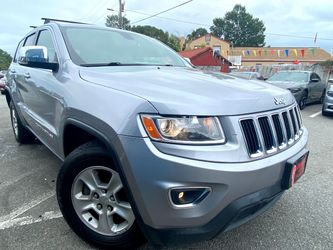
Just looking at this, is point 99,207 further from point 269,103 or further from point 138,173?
point 269,103

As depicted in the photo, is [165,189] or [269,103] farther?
[269,103]

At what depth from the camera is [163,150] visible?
1787 mm

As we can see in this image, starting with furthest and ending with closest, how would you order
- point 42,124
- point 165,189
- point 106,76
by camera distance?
point 42,124
point 106,76
point 165,189

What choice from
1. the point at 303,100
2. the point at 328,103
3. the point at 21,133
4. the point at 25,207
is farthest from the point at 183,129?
the point at 303,100

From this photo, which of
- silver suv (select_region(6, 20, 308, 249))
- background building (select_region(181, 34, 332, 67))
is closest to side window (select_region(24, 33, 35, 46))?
silver suv (select_region(6, 20, 308, 249))

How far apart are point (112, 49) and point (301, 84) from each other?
9.06 m

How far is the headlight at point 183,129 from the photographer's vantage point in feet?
5.99

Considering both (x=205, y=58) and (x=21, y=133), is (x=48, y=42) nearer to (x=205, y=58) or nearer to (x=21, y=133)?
(x=21, y=133)

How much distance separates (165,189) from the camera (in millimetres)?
1771

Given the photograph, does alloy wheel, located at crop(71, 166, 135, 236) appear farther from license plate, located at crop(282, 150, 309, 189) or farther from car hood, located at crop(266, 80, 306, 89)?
car hood, located at crop(266, 80, 306, 89)

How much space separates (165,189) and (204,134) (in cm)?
39

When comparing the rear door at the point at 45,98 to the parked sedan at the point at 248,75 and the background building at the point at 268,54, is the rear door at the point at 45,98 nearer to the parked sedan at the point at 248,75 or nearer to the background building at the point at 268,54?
the parked sedan at the point at 248,75

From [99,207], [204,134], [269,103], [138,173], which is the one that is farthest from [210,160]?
[99,207]

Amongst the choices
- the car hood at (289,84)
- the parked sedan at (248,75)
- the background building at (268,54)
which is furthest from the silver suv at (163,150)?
the background building at (268,54)
